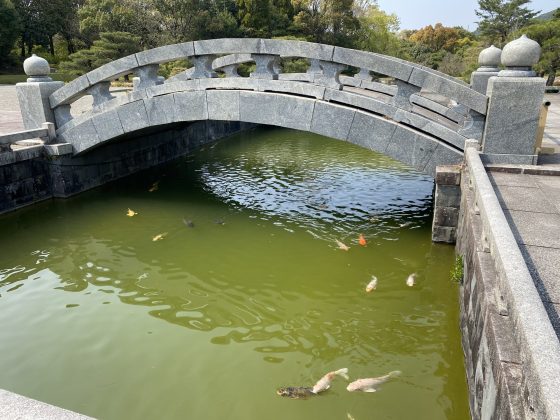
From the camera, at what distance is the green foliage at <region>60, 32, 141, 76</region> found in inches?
983

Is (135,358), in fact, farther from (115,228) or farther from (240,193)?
(240,193)

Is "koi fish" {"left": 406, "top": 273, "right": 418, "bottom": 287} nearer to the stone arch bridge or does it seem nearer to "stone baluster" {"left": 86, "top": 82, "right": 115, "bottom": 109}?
the stone arch bridge

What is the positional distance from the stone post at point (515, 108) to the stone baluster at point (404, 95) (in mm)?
1106

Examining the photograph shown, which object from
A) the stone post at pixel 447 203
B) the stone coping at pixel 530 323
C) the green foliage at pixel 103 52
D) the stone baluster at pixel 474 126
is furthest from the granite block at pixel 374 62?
the green foliage at pixel 103 52

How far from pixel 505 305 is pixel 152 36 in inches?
1165

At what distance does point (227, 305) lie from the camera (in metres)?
5.26

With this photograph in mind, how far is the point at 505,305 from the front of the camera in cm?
288

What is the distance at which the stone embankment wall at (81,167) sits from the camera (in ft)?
26.5

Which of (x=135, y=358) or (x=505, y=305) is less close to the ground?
(x=505, y=305)

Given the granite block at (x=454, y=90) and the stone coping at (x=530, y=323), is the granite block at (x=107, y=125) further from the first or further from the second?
the stone coping at (x=530, y=323)

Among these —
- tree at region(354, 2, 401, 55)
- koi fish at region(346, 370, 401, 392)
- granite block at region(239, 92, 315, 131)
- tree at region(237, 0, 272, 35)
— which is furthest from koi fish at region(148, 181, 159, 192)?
tree at region(354, 2, 401, 55)

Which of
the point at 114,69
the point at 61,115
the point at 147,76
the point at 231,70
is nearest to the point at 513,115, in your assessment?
the point at 231,70

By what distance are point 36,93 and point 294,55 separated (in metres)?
5.06

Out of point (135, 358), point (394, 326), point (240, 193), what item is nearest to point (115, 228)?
point (240, 193)
